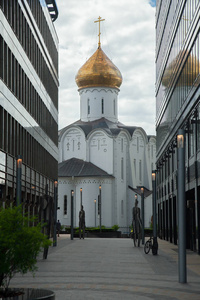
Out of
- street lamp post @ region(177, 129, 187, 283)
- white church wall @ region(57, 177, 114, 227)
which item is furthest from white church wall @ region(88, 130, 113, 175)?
street lamp post @ region(177, 129, 187, 283)

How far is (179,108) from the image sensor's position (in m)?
34.3

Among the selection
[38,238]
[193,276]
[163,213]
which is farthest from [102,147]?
[38,238]

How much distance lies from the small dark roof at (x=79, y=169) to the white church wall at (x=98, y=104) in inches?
364

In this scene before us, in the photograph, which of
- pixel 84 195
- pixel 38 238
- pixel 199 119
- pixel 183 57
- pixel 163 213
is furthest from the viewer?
pixel 84 195

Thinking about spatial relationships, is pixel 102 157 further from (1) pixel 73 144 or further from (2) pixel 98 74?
(2) pixel 98 74

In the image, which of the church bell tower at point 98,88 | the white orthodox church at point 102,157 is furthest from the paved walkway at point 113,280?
the church bell tower at point 98,88

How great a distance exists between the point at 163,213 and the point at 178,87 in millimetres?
15480

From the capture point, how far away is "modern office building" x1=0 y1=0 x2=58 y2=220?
2883 centimetres

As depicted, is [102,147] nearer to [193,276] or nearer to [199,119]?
[199,119]

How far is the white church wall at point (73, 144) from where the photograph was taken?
283ft

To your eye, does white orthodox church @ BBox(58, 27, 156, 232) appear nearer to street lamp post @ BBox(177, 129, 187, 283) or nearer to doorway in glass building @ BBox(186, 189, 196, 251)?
doorway in glass building @ BBox(186, 189, 196, 251)

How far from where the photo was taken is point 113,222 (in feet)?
264

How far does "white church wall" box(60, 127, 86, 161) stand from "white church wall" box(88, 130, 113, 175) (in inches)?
53.4

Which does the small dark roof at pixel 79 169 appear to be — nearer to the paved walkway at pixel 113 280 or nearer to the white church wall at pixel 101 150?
the white church wall at pixel 101 150
